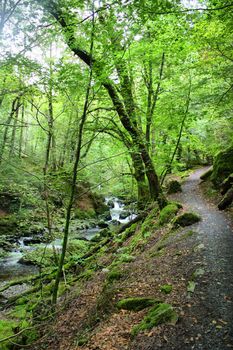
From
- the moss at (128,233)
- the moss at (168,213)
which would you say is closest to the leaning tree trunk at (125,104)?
the moss at (168,213)

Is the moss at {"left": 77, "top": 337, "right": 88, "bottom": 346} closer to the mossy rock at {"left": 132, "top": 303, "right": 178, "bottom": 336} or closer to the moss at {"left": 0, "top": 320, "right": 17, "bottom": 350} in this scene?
the mossy rock at {"left": 132, "top": 303, "right": 178, "bottom": 336}

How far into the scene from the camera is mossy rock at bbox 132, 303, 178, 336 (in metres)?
4.36

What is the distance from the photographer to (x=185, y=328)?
4125 mm

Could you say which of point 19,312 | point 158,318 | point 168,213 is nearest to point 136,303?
point 158,318

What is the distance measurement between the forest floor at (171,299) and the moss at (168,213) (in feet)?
4.94

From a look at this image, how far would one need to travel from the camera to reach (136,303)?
5.25 meters

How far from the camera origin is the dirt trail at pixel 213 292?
12.7ft

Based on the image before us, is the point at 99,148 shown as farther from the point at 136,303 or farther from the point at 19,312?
the point at 136,303

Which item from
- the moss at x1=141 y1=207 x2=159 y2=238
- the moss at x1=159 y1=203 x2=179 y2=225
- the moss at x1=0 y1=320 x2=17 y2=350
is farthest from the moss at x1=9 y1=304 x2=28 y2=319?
the moss at x1=159 y1=203 x2=179 y2=225

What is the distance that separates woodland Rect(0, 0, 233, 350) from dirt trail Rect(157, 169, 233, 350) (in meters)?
0.19

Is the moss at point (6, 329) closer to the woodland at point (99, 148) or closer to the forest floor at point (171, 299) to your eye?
the woodland at point (99, 148)

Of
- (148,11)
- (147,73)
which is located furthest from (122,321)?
(147,73)

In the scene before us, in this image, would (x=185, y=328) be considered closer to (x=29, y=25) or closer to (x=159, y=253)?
(x=159, y=253)

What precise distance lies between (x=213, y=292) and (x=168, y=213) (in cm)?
576
